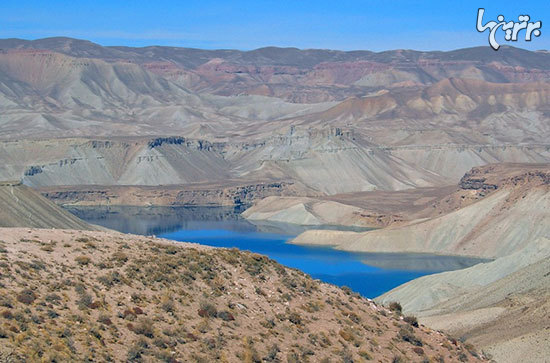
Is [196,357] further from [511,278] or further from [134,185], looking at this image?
[134,185]

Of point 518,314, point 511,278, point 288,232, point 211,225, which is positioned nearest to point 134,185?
point 211,225

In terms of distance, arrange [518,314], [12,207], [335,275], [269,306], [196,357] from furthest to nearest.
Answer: [335,275]
[12,207]
[518,314]
[269,306]
[196,357]

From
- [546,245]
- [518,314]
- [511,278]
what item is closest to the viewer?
[518,314]

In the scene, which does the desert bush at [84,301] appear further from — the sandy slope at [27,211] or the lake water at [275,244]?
the lake water at [275,244]

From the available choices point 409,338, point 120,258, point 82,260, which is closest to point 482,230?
point 409,338

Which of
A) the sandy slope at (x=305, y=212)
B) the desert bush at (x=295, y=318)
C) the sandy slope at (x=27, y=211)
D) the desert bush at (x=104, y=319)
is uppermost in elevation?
the desert bush at (x=104, y=319)

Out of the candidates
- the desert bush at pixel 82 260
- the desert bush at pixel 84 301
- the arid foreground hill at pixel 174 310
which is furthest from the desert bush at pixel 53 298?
the desert bush at pixel 82 260

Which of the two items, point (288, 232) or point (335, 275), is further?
point (288, 232)
